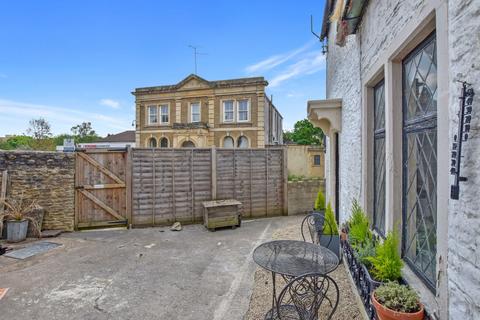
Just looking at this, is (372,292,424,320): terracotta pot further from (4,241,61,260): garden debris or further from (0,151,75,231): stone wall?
(0,151,75,231): stone wall

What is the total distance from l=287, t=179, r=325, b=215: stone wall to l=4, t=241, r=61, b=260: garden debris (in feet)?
20.9

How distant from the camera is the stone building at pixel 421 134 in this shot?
121 cm

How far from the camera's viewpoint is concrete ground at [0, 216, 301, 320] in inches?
123

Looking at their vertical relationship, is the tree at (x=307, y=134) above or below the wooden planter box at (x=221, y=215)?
above

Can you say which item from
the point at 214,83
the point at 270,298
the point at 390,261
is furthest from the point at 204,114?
the point at 390,261

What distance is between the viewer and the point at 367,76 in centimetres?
302

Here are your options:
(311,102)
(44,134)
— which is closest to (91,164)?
(311,102)

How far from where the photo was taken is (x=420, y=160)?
1996 mm

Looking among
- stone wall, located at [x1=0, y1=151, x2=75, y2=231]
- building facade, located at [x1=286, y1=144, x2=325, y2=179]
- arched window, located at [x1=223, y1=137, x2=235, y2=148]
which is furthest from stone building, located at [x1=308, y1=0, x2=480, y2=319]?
arched window, located at [x1=223, y1=137, x2=235, y2=148]

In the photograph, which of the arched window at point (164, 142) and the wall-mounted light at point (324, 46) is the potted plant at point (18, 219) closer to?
the wall-mounted light at point (324, 46)

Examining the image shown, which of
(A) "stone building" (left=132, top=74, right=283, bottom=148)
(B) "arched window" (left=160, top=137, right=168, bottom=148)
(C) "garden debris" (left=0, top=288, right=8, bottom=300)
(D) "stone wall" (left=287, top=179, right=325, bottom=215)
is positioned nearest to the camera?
(C) "garden debris" (left=0, top=288, right=8, bottom=300)

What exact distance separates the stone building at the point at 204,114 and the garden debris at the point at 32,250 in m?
10.2

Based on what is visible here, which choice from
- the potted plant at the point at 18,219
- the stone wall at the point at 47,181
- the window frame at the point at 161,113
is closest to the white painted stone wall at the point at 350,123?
the stone wall at the point at 47,181

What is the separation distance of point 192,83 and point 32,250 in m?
12.5
